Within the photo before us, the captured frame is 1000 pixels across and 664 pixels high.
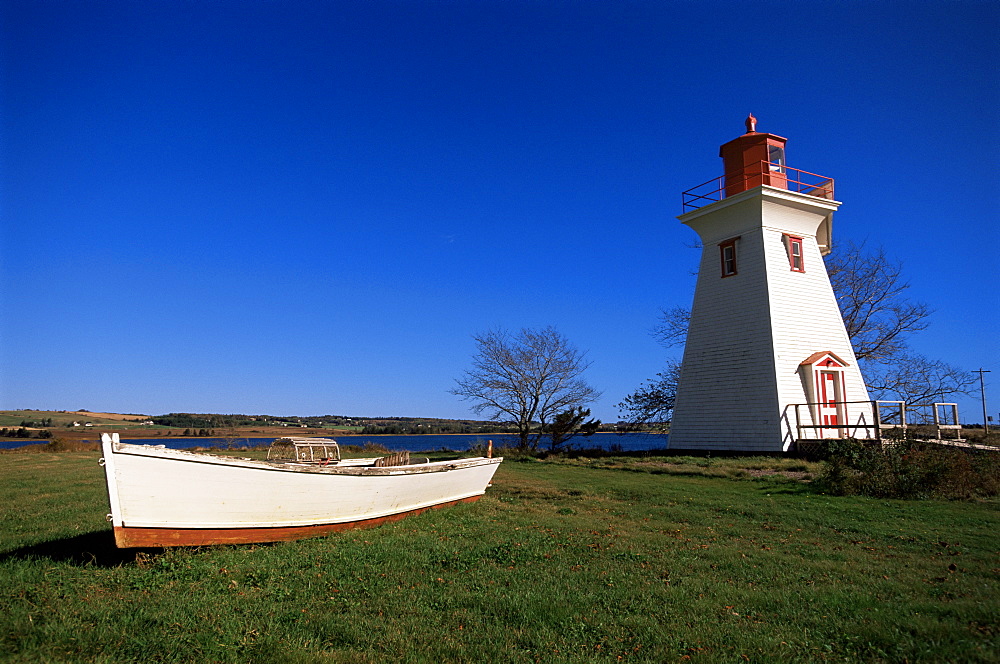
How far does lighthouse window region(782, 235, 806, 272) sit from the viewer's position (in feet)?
78.9

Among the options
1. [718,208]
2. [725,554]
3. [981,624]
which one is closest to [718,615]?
[981,624]

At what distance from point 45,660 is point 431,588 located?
10.1ft

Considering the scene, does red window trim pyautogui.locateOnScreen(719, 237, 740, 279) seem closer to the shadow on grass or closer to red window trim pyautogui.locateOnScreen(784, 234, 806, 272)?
red window trim pyautogui.locateOnScreen(784, 234, 806, 272)

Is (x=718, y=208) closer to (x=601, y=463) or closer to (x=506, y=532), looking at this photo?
(x=601, y=463)

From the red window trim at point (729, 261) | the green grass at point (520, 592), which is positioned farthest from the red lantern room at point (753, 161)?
the green grass at point (520, 592)

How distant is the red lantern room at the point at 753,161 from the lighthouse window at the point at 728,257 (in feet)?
6.63

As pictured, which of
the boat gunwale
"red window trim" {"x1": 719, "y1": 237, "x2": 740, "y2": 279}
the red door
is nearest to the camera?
the boat gunwale

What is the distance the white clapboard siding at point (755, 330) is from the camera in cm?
2217

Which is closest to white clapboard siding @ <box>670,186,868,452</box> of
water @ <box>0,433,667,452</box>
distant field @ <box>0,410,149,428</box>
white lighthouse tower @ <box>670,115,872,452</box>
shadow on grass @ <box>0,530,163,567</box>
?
white lighthouse tower @ <box>670,115,872,452</box>

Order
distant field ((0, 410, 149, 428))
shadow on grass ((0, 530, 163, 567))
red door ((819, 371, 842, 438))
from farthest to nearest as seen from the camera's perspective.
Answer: distant field ((0, 410, 149, 428))
red door ((819, 371, 842, 438))
shadow on grass ((0, 530, 163, 567))

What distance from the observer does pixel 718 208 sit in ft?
81.0

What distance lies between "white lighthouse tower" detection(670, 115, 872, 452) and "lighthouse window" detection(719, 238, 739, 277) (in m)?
0.04

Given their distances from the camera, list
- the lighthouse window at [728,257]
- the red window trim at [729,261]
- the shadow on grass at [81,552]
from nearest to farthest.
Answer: the shadow on grass at [81,552]
the red window trim at [729,261]
the lighthouse window at [728,257]

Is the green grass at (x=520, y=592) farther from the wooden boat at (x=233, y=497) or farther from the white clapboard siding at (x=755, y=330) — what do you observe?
the white clapboard siding at (x=755, y=330)
